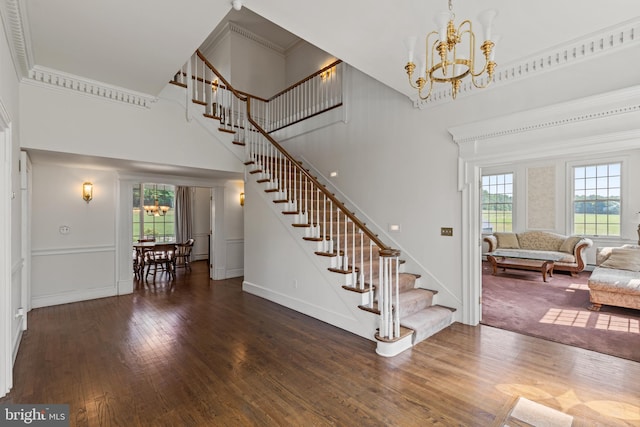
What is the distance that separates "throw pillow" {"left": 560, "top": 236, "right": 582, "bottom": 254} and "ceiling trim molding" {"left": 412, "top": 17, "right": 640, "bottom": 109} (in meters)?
6.14

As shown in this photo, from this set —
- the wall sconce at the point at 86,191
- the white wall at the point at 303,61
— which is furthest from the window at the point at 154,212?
the white wall at the point at 303,61

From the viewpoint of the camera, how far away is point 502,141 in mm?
3643

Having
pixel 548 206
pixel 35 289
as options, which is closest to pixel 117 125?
pixel 35 289

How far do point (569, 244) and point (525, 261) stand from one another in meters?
1.49

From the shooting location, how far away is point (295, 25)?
110 inches

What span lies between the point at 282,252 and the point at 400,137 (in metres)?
2.63

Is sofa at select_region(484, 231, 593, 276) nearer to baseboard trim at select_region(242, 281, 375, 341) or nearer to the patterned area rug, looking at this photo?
baseboard trim at select_region(242, 281, 375, 341)

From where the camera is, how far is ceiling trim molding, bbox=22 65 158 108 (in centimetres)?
360

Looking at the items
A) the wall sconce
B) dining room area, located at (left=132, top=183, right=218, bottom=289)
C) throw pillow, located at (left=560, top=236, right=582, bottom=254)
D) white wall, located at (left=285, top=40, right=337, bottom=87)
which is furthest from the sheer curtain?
throw pillow, located at (left=560, top=236, right=582, bottom=254)

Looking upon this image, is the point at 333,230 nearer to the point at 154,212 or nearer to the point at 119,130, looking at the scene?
the point at 119,130

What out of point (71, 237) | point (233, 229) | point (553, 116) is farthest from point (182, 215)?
point (553, 116)

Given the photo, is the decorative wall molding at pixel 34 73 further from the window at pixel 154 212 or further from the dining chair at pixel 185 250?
the window at pixel 154 212

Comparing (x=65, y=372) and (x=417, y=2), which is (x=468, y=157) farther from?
(x=65, y=372)

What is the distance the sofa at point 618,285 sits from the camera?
4258 mm
